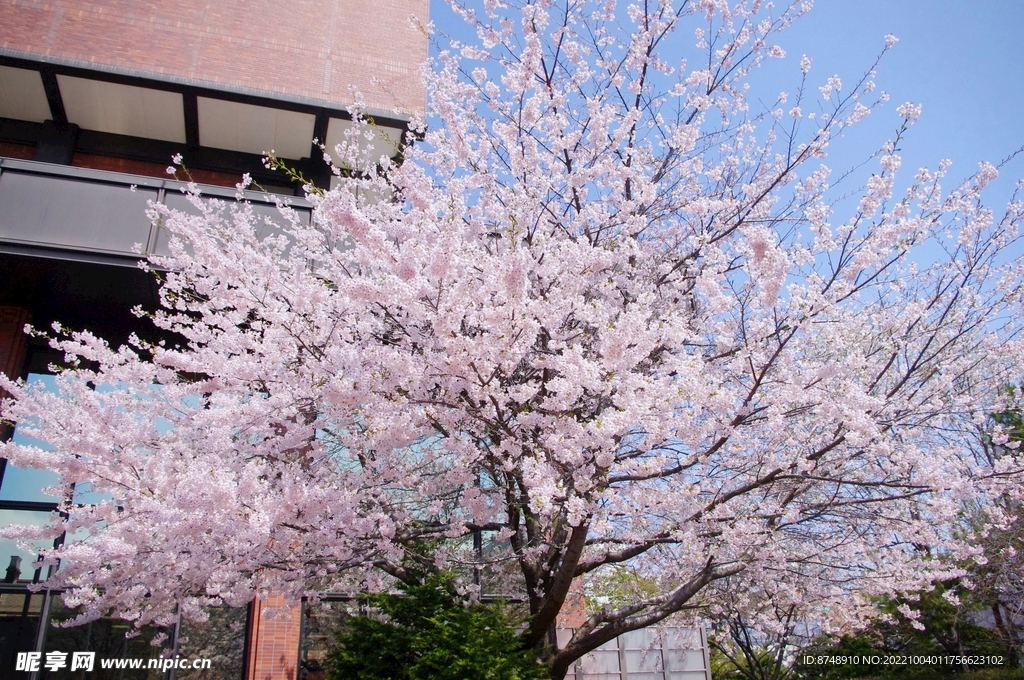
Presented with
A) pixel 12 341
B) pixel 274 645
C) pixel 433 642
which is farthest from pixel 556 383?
pixel 12 341

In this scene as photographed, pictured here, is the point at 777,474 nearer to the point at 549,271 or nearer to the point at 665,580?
the point at 549,271

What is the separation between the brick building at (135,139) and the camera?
29.8ft

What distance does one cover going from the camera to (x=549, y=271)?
229 inches

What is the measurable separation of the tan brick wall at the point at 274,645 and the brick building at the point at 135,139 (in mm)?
19

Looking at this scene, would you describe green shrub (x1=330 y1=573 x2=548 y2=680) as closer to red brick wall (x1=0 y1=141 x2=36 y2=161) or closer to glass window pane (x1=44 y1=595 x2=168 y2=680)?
glass window pane (x1=44 y1=595 x2=168 y2=680)

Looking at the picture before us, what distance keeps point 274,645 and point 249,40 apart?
10.2m

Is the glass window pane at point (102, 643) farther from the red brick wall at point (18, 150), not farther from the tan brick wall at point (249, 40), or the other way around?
the tan brick wall at point (249, 40)

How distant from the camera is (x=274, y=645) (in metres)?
9.16

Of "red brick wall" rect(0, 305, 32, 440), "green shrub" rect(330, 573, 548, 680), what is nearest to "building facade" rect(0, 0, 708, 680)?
"red brick wall" rect(0, 305, 32, 440)

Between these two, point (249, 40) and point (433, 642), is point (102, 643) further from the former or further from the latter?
point (249, 40)

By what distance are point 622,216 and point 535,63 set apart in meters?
1.93

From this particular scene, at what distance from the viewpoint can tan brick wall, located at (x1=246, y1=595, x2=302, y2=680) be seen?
9000 millimetres

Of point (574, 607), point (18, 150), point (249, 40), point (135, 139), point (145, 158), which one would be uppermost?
point (249, 40)

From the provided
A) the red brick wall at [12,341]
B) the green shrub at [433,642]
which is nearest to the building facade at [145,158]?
the red brick wall at [12,341]
